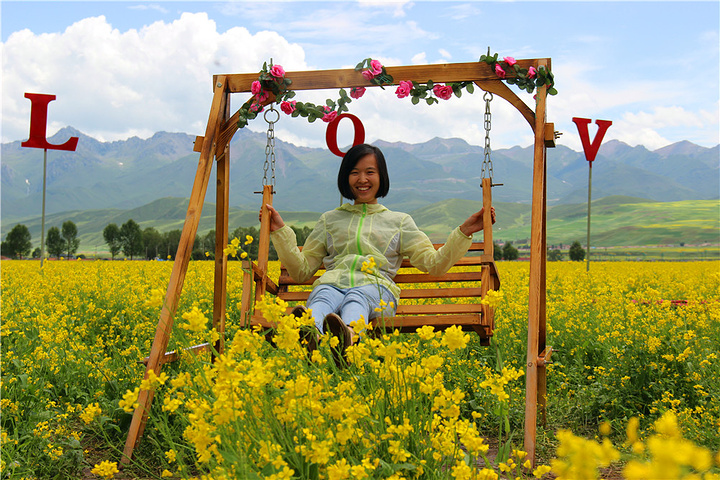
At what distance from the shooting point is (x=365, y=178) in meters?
4.55

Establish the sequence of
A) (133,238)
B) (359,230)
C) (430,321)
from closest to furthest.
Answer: (430,321) < (359,230) < (133,238)

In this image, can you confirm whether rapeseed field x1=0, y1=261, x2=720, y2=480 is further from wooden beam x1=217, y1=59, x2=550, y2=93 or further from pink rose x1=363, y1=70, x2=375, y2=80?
pink rose x1=363, y1=70, x2=375, y2=80

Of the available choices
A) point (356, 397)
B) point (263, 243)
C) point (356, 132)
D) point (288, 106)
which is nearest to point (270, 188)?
point (263, 243)

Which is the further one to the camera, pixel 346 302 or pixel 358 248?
pixel 358 248

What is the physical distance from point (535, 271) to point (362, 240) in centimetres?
135

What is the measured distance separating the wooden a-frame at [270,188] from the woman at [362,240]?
0.35 m

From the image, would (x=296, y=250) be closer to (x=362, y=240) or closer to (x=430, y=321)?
(x=362, y=240)

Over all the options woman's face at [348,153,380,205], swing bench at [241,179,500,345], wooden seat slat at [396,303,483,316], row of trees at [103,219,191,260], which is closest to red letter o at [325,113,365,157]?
woman's face at [348,153,380,205]

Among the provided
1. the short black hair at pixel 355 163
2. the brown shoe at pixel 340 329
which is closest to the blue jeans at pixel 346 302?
the brown shoe at pixel 340 329

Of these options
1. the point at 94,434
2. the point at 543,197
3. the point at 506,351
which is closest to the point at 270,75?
the point at 543,197

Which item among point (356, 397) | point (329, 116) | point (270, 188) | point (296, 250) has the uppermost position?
point (329, 116)

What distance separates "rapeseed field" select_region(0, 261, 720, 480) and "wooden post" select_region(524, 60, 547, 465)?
0.73ft

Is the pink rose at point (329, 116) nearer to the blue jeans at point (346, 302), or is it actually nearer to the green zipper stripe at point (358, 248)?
the green zipper stripe at point (358, 248)

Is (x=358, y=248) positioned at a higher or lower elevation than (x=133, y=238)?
lower
